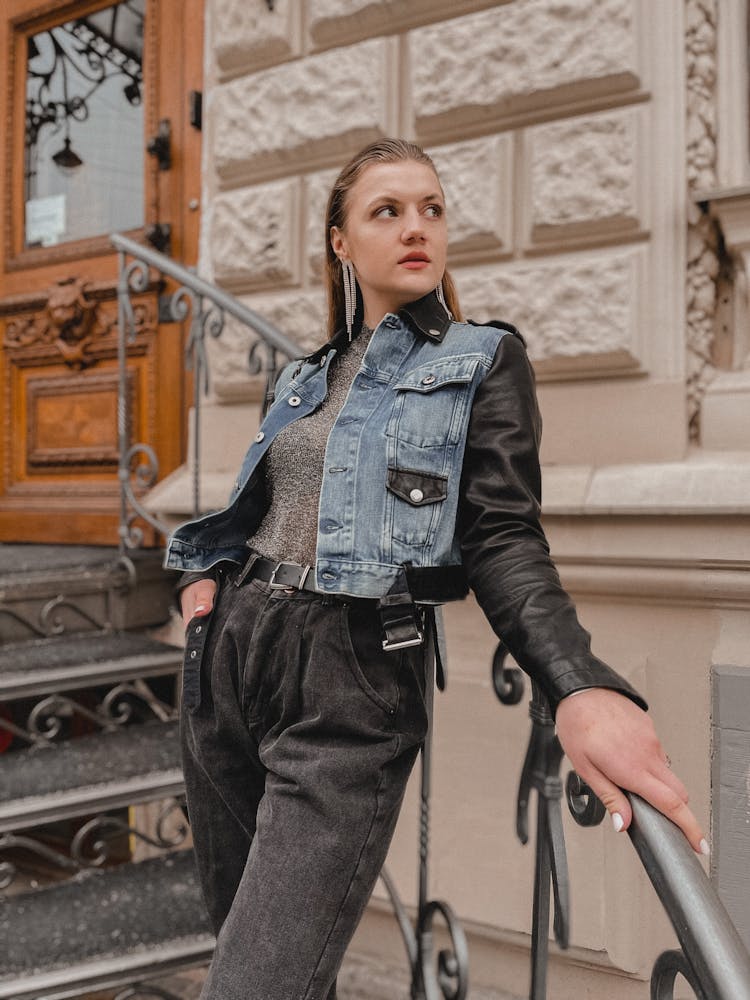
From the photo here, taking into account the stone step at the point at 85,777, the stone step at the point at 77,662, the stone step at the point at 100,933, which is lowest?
the stone step at the point at 100,933

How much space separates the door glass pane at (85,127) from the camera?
3553 mm

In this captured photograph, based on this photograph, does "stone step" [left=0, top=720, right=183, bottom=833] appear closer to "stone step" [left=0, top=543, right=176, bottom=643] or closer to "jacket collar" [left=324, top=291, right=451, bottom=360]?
"stone step" [left=0, top=543, right=176, bottom=643]

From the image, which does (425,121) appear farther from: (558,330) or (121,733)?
(121,733)

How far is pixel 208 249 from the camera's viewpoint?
306 cm

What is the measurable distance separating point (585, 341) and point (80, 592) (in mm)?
1818

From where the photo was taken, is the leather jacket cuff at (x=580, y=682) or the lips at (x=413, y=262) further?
the lips at (x=413, y=262)

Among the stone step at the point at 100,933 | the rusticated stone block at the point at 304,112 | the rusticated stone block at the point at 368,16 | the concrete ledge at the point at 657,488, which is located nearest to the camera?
the stone step at the point at 100,933

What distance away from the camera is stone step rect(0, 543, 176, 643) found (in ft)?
9.04

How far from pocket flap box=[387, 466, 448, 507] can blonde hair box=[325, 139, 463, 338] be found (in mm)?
354

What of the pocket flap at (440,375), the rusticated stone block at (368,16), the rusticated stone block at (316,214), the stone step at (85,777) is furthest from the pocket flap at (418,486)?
the rusticated stone block at (368,16)

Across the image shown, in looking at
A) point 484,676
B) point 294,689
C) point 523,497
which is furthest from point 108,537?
point 523,497

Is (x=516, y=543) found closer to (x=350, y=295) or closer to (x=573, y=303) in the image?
(x=350, y=295)

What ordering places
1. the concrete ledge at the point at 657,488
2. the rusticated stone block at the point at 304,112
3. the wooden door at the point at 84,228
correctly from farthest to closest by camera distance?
the wooden door at the point at 84,228
the rusticated stone block at the point at 304,112
the concrete ledge at the point at 657,488

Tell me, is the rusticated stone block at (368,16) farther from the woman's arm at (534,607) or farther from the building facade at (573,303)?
the woman's arm at (534,607)
